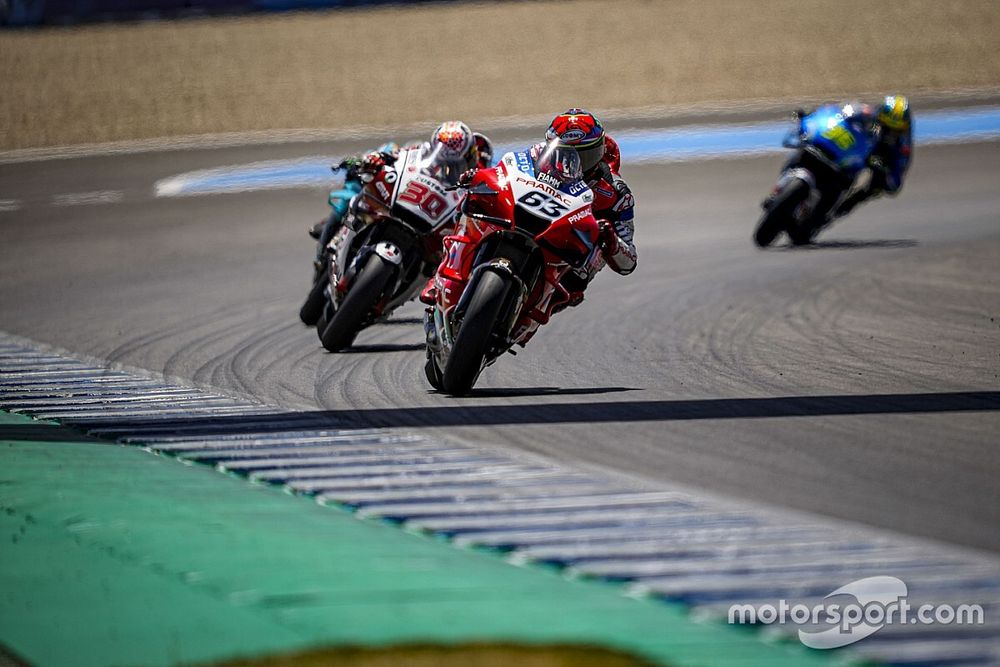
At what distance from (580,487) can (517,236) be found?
1986mm

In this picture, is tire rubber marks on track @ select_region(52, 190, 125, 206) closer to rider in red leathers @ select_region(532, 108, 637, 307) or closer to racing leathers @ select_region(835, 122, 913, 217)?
racing leathers @ select_region(835, 122, 913, 217)

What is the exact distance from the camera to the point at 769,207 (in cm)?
1346

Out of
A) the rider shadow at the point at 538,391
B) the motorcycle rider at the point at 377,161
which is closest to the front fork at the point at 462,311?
the rider shadow at the point at 538,391

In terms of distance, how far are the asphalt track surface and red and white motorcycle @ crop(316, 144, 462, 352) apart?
0.27 m

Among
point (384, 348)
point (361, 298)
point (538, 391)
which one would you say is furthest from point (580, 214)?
point (384, 348)

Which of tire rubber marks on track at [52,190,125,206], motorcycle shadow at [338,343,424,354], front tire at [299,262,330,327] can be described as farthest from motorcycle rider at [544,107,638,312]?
tire rubber marks on track at [52,190,125,206]

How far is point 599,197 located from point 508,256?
65cm

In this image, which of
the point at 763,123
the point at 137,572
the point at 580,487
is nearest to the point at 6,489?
the point at 137,572

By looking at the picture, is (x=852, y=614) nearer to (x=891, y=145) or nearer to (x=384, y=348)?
(x=384, y=348)

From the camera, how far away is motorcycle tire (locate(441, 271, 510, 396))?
7.16m

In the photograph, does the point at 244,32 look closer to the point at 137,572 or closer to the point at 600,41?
the point at 600,41

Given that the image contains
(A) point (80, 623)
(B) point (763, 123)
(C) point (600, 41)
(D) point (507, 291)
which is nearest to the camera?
(A) point (80, 623)

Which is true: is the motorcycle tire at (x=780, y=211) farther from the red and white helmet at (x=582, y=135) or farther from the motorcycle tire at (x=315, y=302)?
the red and white helmet at (x=582, y=135)

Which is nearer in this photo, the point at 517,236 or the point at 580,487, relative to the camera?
the point at 580,487
